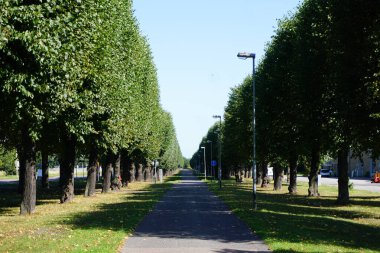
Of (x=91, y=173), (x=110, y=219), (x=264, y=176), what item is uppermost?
(x=91, y=173)

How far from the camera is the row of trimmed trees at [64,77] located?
46.3 ft

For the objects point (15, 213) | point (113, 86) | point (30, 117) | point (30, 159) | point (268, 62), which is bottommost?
point (15, 213)

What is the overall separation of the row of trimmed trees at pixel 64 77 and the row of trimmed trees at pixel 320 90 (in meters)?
10.8

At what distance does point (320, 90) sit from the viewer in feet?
91.1

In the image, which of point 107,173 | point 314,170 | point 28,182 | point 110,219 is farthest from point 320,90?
point 107,173

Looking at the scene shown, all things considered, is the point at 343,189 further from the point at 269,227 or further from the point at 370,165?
the point at 370,165

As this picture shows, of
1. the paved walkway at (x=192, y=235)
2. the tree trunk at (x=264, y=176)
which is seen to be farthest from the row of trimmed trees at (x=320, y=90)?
the paved walkway at (x=192, y=235)

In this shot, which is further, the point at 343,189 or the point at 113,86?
the point at 343,189

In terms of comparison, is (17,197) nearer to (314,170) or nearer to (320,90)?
(314,170)

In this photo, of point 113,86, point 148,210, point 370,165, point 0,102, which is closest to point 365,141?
point 148,210

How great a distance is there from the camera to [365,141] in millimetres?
21516

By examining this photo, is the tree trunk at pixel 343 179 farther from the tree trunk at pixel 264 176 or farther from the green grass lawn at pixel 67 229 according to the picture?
the tree trunk at pixel 264 176

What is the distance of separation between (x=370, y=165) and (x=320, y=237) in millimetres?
99225

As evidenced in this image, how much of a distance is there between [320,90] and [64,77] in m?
16.9
